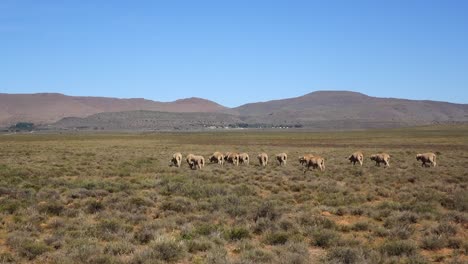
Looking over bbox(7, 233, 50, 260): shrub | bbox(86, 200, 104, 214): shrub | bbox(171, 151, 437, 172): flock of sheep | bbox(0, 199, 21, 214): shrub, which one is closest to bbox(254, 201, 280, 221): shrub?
bbox(86, 200, 104, 214): shrub

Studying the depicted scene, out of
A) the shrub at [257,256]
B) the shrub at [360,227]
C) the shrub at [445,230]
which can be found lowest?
the shrub at [360,227]

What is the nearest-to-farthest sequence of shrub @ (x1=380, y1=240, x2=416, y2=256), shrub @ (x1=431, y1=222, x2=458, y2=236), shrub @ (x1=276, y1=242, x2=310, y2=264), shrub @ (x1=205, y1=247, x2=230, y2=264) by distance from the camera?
shrub @ (x1=205, y1=247, x2=230, y2=264)
shrub @ (x1=276, y1=242, x2=310, y2=264)
shrub @ (x1=380, y1=240, x2=416, y2=256)
shrub @ (x1=431, y1=222, x2=458, y2=236)

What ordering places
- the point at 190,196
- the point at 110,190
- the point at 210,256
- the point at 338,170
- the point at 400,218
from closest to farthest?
the point at 210,256
the point at 400,218
the point at 190,196
the point at 110,190
the point at 338,170

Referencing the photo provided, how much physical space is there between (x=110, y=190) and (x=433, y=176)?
667 inches

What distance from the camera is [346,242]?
10570mm

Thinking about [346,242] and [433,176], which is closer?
[346,242]

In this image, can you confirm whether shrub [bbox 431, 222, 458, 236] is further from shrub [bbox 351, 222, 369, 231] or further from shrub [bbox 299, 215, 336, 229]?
shrub [bbox 299, 215, 336, 229]

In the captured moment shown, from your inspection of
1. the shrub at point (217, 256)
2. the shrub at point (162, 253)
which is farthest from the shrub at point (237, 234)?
the shrub at point (162, 253)

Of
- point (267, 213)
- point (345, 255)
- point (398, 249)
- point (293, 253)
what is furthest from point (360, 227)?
point (293, 253)

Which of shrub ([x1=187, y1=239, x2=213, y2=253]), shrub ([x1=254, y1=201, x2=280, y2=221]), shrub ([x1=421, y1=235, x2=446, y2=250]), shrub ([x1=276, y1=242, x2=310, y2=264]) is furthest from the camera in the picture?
shrub ([x1=254, y1=201, x2=280, y2=221])

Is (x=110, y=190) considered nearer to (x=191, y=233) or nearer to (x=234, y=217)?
(x=234, y=217)

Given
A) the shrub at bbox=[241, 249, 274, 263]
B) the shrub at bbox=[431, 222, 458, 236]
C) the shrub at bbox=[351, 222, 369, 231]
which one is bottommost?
the shrub at bbox=[351, 222, 369, 231]

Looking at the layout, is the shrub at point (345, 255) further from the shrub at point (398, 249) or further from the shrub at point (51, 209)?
the shrub at point (51, 209)

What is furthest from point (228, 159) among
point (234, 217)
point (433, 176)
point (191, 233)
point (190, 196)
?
point (191, 233)
